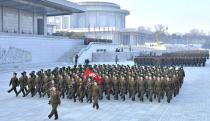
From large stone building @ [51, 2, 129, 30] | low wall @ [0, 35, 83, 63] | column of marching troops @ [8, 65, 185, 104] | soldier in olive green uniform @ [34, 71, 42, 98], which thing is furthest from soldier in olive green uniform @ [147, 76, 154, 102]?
large stone building @ [51, 2, 129, 30]

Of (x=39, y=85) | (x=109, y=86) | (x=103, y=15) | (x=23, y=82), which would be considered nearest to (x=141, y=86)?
(x=109, y=86)

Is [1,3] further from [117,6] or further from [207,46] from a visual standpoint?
[207,46]

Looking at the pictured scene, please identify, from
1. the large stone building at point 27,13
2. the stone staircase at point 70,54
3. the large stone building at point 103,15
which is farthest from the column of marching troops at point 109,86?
the large stone building at point 103,15

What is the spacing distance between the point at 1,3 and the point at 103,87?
2692cm

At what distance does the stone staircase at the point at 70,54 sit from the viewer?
42500 millimetres

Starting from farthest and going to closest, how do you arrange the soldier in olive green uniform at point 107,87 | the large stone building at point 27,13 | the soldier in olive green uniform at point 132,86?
the large stone building at point 27,13 < the soldier in olive green uniform at point 107,87 < the soldier in olive green uniform at point 132,86

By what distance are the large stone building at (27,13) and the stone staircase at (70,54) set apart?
5121 millimetres

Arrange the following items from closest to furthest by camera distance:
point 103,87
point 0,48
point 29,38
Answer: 1. point 103,87
2. point 0,48
3. point 29,38

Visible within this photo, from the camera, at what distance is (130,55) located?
53031mm

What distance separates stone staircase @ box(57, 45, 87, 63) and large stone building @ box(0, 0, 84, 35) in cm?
512

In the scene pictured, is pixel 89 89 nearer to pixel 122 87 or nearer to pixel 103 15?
pixel 122 87

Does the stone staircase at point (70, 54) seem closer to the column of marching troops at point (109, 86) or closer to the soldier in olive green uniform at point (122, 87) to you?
the column of marching troops at point (109, 86)

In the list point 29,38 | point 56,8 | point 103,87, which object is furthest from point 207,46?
point 103,87

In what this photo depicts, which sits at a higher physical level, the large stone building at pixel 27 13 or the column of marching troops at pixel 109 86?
the large stone building at pixel 27 13
